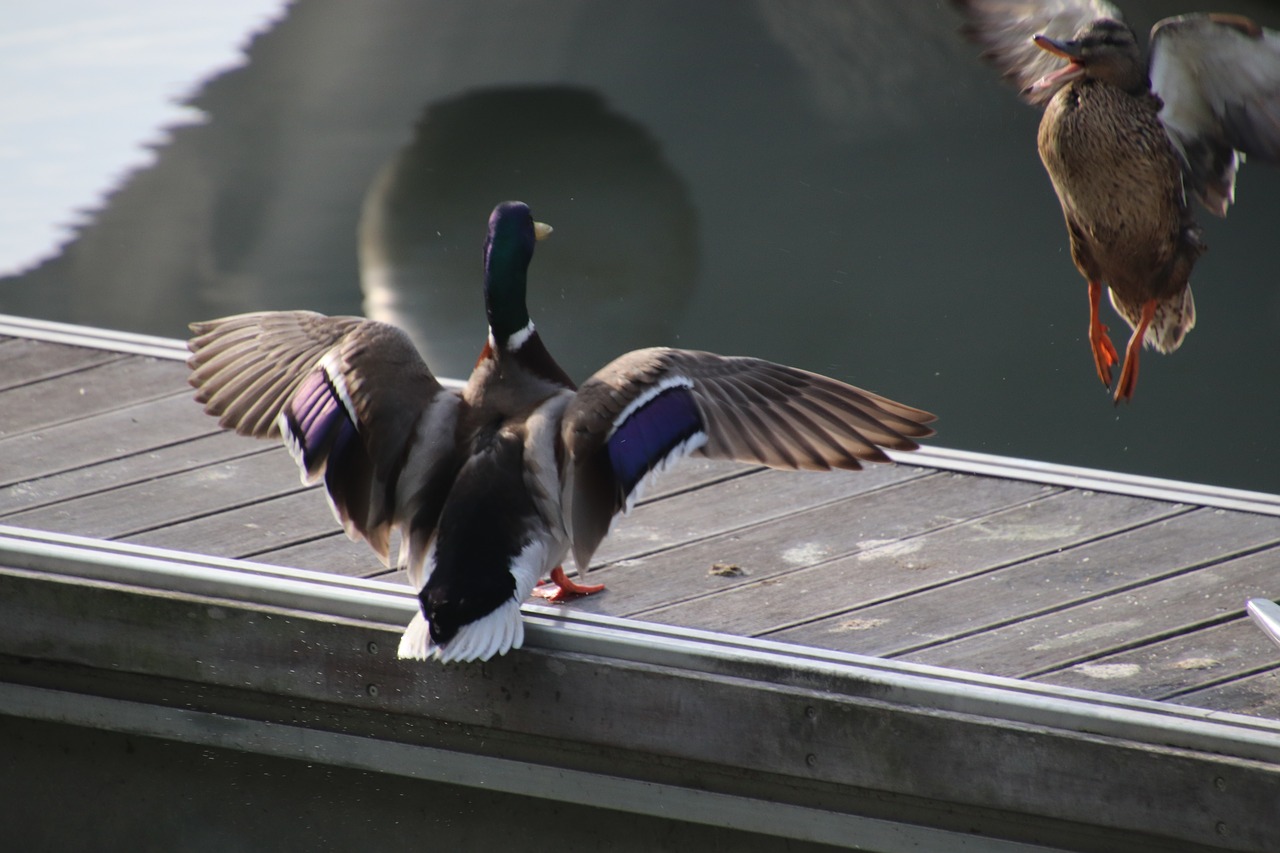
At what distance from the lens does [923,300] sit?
21.4ft

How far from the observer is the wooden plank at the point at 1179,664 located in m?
2.64

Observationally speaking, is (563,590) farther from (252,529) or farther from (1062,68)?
(1062,68)

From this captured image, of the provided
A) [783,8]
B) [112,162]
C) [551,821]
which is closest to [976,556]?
[551,821]

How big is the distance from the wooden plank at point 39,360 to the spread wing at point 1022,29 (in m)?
2.25

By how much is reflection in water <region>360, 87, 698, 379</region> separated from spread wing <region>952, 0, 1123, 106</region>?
273 cm

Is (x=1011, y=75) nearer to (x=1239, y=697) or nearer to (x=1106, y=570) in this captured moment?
(x=1106, y=570)

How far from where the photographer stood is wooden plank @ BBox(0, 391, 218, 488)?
3.56m

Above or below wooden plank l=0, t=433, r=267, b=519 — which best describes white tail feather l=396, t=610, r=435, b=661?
above

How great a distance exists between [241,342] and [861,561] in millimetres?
1308

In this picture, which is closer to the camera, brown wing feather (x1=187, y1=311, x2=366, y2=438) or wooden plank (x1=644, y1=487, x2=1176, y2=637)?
wooden plank (x1=644, y1=487, x2=1176, y2=637)

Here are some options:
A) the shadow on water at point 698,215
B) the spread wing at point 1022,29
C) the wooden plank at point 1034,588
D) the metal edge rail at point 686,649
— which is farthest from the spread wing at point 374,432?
the shadow on water at point 698,215

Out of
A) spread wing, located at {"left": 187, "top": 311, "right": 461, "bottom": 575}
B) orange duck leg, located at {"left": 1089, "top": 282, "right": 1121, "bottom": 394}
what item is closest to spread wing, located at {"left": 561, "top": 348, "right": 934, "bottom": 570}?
spread wing, located at {"left": 187, "top": 311, "right": 461, "bottom": 575}

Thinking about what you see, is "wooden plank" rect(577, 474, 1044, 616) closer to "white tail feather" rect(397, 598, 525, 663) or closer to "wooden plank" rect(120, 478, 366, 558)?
"white tail feather" rect(397, 598, 525, 663)

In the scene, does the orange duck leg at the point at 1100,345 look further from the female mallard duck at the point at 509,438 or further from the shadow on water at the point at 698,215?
the shadow on water at the point at 698,215
